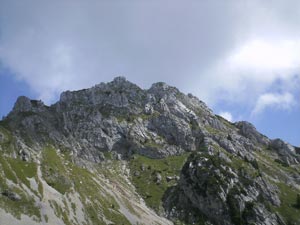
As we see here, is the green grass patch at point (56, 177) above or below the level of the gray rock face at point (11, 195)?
above

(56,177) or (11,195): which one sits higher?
(56,177)

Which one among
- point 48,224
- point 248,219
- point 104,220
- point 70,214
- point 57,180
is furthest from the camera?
point 248,219

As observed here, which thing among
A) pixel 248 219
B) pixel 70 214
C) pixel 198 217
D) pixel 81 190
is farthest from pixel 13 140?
pixel 248 219

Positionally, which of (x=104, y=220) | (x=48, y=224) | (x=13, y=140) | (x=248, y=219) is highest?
(x=248, y=219)

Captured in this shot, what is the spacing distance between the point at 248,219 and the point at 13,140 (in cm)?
12165

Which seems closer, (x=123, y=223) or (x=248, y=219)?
(x=123, y=223)

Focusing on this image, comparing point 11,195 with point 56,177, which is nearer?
point 11,195

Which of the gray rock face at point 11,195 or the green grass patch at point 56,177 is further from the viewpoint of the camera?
the green grass patch at point 56,177

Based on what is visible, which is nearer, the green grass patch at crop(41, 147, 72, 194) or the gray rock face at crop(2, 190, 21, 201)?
the gray rock face at crop(2, 190, 21, 201)

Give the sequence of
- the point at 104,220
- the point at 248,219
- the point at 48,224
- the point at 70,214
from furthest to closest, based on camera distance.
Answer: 1. the point at 248,219
2. the point at 104,220
3. the point at 70,214
4. the point at 48,224

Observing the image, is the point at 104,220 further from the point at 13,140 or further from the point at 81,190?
the point at 13,140

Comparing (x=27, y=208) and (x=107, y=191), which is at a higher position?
(x=107, y=191)

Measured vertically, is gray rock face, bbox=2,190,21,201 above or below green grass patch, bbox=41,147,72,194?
below

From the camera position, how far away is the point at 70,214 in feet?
504
